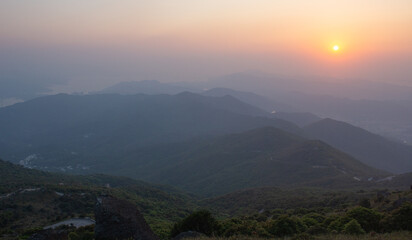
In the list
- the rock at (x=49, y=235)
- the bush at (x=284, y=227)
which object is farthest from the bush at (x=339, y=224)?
the rock at (x=49, y=235)

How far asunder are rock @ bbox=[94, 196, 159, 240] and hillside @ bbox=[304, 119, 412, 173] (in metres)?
127

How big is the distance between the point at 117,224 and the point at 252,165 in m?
80.3

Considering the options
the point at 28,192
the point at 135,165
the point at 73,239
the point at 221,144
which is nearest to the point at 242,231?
the point at 73,239

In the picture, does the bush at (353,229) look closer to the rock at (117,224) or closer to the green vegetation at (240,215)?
the green vegetation at (240,215)

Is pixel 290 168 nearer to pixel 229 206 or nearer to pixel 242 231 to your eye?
pixel 229 206

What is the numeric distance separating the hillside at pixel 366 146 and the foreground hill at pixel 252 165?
37545 millimetres

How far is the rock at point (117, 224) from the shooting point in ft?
40.9

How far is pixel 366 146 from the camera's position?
131000 millimetres

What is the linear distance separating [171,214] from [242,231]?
2151 centimetres

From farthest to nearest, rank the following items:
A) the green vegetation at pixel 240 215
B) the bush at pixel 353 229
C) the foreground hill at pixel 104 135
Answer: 1. the foreground hill at pixel 104 135
2. the green vegetation at pixel 240 215
3. the bush at pixel 353 229

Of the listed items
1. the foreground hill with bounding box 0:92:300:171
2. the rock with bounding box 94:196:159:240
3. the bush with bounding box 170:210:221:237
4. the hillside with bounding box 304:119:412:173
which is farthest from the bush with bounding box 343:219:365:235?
the foreground hill with bounding box 0:92:300:171

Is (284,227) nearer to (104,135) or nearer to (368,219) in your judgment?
(368,219)

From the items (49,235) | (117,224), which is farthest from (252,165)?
(117,224)

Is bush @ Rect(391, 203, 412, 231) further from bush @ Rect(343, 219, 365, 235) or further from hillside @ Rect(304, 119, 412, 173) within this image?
hillside @ Rect(304, 119, 412, 173)
